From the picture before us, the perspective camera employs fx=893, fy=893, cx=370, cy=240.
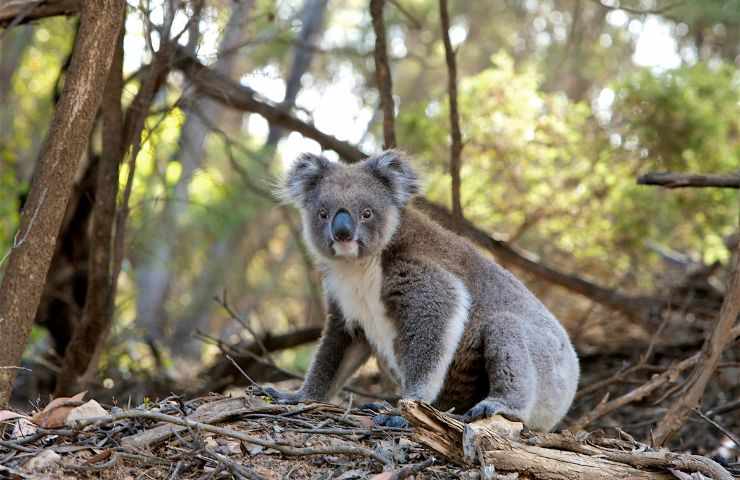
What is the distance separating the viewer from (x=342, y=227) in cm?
498

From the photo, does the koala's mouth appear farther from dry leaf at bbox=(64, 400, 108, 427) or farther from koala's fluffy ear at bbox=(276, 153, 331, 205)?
dry leaf at bbox=(64, 400, 108, 427)

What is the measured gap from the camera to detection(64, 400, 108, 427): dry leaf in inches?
162

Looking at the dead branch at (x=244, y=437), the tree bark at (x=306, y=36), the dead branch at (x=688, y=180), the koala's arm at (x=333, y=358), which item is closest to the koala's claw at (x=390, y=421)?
the dead branch at (x=244, y=437)

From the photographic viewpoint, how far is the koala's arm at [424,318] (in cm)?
488

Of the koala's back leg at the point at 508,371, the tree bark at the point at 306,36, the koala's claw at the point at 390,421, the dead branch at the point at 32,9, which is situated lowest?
the koala's claw at the point at 390,421

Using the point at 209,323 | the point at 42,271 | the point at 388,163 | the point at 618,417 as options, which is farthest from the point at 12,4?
the point at 209,323

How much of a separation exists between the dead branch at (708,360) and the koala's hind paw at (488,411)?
1459 mm

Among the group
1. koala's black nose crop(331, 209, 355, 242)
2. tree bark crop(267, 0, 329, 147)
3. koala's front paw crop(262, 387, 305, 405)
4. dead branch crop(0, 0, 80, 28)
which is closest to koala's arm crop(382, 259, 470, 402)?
koala's black nose crop(331, 209, 355, 242)

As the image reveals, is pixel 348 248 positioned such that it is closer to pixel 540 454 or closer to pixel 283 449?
pixel 283 449

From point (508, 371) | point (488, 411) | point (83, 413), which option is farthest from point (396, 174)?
point (83, 413)

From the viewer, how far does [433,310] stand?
4.95 meters

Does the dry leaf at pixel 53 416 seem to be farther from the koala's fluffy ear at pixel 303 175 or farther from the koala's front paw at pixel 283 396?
the koala's fluffy ear at pixel 303 175

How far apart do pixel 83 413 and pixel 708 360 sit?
12.6 feet

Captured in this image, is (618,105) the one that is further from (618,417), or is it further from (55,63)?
(55,63)
